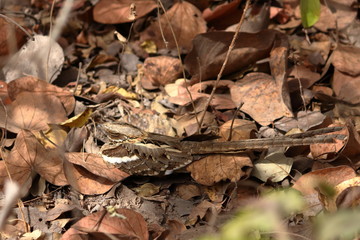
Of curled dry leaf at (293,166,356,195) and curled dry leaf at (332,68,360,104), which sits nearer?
curled dry leaf at (293,166,356,195)

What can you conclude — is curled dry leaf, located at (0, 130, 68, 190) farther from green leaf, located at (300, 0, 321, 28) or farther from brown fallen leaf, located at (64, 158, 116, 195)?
green leaf, located at (300, 0, 321, 28)

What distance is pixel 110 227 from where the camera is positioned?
2211 mm

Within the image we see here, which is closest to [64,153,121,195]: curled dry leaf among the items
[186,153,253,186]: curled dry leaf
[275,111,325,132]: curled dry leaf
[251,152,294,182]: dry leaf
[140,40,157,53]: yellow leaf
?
[186,153,253,186]: curled dry leaf

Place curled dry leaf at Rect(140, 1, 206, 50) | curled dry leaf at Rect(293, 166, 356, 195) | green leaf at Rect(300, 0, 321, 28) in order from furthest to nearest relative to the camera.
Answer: curled dry leaf at Rect(140, 1, 206, 50) → green leaf at Rect(300, 0, 321, 28) → curled dry leaf at Rect(293, 166, 356, 195)

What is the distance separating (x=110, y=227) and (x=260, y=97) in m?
1.30

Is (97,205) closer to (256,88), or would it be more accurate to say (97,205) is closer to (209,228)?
(209,228)

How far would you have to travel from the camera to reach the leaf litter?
251 centimetres

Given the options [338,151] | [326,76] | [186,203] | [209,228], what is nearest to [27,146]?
[186,203]

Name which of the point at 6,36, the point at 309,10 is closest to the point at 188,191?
the point at 309,10

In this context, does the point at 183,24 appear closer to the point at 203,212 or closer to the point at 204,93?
the point at 204,93

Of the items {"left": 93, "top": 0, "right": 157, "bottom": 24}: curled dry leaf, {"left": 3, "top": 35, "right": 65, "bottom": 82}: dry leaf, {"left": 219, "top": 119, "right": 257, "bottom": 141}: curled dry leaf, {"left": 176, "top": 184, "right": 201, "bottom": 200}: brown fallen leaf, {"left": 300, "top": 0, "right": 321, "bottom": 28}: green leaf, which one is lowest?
{"left": 176, "top": 184, "right": 201, "bottom": 200}: brown fallen leaf

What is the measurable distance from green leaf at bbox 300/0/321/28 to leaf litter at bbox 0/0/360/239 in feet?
1.03

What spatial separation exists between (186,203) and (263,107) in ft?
2.61

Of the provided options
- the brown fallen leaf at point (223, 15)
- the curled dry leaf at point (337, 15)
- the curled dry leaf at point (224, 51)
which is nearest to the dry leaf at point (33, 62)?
the curled dry leaf at point (224, 51)
